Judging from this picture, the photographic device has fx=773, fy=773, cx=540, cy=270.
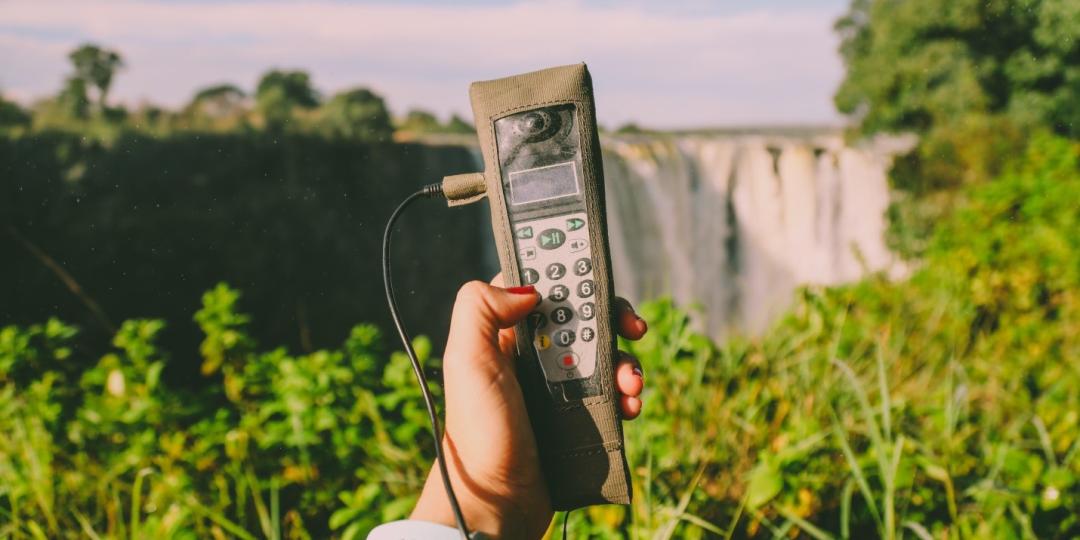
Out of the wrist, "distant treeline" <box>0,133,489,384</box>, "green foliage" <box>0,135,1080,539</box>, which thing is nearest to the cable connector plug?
the wrist

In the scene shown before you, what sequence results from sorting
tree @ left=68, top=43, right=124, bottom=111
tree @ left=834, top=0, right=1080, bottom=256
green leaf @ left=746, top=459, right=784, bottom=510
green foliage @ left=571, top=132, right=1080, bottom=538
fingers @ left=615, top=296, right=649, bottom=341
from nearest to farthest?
1. fingers @ left=615, top=296, right=649, bottom=341
2. green leaf @ left=746, top=459, right=784, bottom=510
3. green foliage @ left=571, top=132, right=1080, bottom=538
4. tree @ left=68, top=43, right=124, bottom=111
5. tree @ left=834, top=0, right=1080, bottom=256

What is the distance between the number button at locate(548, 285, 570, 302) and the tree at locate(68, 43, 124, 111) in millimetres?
2542

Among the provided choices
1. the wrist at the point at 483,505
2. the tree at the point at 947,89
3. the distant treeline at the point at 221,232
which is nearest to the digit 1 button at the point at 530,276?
the wrist at the point at 483,505

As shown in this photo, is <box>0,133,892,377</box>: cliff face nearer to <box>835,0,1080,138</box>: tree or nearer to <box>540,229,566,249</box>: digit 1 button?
<box>540,229,566,249</box>: digit 1 button

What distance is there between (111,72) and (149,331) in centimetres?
163

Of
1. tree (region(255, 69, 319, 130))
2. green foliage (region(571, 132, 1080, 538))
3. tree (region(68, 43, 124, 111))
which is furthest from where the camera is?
tree (region(255, 69, 319, 130))

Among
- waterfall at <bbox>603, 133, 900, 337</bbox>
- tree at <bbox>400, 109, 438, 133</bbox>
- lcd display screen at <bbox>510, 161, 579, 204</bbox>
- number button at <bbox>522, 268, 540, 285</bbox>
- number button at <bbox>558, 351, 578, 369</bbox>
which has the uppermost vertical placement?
tree at <bbox>400, 109, 438, 133</bbox>

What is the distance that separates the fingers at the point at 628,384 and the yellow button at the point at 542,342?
0.10 m

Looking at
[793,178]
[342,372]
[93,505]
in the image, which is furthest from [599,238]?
[793,178]

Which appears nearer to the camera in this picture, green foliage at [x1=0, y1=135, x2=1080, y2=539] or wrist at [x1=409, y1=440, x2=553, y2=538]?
wrist at [x1=409, y1=440, x2=553, y2=538]

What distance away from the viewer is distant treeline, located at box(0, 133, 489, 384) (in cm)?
293

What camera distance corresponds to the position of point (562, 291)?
0.99 meters

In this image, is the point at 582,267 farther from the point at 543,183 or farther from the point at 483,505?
the point at 483,505

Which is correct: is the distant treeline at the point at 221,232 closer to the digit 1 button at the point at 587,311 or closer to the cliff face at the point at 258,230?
the cliff face at the point at 258,230
